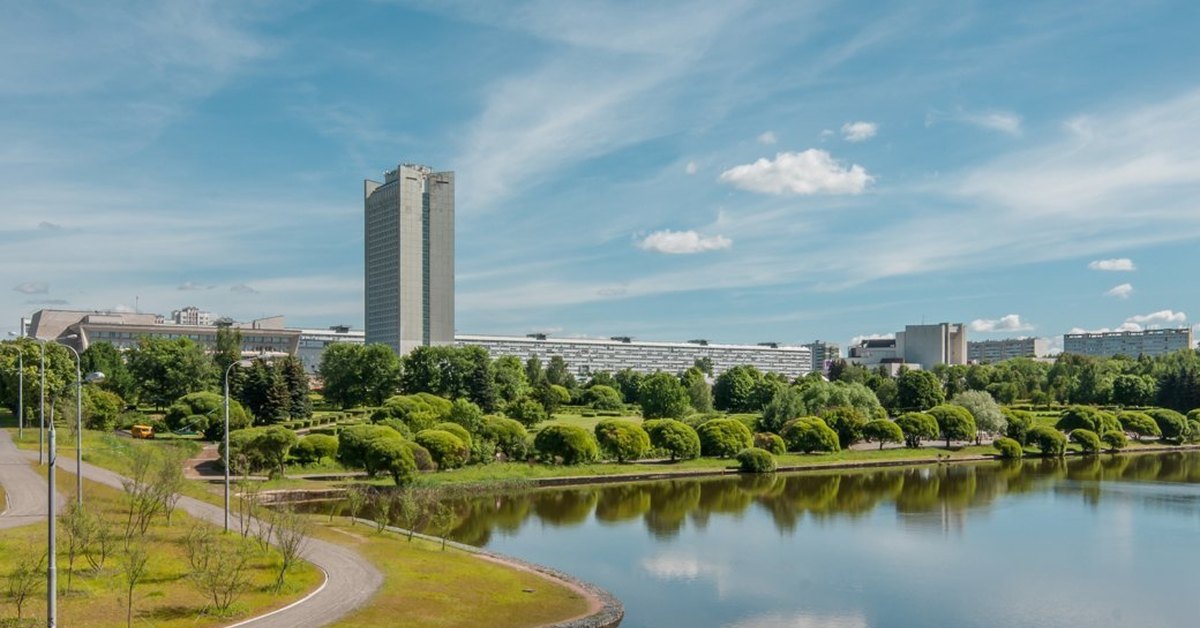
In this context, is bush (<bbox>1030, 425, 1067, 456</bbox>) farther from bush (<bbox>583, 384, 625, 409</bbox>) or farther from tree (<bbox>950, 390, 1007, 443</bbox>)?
bush (<bbox>583, 384, 625, 409</bbox>)

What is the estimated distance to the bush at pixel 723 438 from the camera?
70.4 metres

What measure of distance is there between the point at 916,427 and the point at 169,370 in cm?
6657

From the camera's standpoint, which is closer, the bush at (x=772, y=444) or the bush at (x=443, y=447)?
the bush at (x=443, y=447)

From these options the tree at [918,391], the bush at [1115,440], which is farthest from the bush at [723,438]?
the bush at [1115,440]

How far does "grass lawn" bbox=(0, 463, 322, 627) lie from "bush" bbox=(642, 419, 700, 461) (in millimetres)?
41208

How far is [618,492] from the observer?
57.9 m

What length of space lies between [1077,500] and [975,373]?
85.6 meters

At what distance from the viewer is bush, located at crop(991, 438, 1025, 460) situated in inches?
3137

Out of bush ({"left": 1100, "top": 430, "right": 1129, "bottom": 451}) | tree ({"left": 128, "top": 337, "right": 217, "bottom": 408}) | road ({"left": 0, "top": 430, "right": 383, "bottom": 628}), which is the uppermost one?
tree ({"left": 128, "top": 337, "right": 217, "bottom": 408})

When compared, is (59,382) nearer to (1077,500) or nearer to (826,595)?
(826,595)

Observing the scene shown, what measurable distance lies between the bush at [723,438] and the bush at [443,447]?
20782 millimetres

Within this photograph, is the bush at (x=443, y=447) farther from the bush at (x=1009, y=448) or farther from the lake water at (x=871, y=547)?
the bush at (x=1009, y=448)

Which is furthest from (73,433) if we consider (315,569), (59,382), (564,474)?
(315,569)

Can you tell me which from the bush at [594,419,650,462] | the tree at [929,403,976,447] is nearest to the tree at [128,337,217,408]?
the bush at [594,419,650,462]
